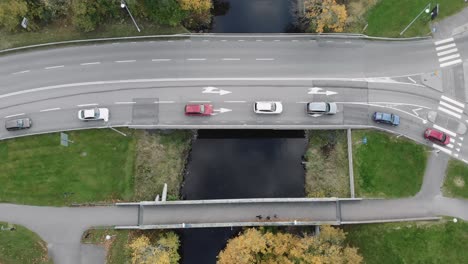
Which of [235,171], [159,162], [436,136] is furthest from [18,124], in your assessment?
[436,136]

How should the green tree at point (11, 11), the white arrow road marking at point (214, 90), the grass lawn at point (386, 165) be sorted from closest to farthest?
the green tree at point (11, 11)
the grass lawn at point (386, 165)
the white arrow road marking at point (214, 90)

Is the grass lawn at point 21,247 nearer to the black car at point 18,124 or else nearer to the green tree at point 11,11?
the black car at point 18,124

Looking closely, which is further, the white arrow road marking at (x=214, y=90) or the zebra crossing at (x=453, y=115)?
the white arrow road marking at (x=214, y=90)

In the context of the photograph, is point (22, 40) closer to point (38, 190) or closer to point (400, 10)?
point (38, 190)

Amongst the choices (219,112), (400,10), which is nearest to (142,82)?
(219,112)

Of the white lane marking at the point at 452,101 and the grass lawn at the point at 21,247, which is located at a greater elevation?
the white lane marking at the point at 452,101

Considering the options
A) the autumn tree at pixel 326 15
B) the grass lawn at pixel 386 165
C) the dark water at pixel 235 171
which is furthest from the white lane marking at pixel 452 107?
the dark water at pixel 235 171

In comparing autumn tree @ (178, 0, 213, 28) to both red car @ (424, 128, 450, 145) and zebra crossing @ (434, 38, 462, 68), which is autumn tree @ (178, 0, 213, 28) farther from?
red car @ (424, 128, 450, 145)

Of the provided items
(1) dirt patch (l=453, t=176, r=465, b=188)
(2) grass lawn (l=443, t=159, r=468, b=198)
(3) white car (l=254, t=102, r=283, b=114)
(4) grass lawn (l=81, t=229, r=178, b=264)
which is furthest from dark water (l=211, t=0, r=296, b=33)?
(4) grass lawn (l=81, t=229, r=178, b=264)
